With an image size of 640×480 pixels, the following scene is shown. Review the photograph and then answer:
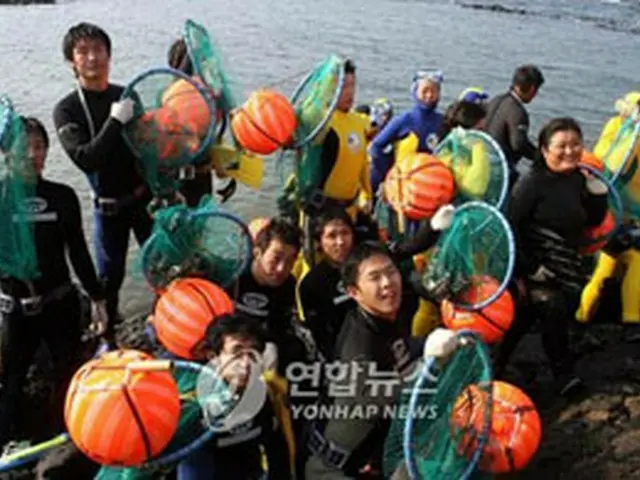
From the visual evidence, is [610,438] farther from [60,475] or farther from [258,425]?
[60,475]

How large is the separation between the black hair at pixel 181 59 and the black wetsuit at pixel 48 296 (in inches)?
91.1

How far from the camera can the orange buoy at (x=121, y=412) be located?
333cm

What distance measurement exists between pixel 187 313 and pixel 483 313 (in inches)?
77.9

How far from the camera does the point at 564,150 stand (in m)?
5.45

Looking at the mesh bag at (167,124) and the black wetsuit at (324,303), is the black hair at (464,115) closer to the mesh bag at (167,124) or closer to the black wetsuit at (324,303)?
the mesh bag at (167,124)

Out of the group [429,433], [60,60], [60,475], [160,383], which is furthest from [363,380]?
[60,60]

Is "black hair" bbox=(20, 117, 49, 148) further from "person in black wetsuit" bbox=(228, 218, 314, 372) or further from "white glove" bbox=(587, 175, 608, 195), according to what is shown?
"white glove" bbox=(587, 175, 608, 195)

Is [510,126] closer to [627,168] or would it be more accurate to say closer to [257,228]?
[627,168]

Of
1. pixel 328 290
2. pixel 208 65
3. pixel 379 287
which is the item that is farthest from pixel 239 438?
pixel 208 65

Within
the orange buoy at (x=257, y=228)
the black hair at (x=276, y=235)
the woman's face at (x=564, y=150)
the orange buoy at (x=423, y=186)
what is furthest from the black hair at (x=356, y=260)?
the woman's face at (x=564, y=150)

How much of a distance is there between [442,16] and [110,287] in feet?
115

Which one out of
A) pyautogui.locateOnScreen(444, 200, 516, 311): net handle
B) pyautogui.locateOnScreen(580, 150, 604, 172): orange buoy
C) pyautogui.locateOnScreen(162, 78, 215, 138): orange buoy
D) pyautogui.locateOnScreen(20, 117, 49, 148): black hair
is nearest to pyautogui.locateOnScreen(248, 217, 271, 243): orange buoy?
pyautogui.locateOnScreen(162, 78, 215, 138): orange buoy

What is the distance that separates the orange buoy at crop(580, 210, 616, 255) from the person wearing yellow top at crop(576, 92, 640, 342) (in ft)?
3.62

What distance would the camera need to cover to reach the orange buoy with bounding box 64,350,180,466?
3.33 m
